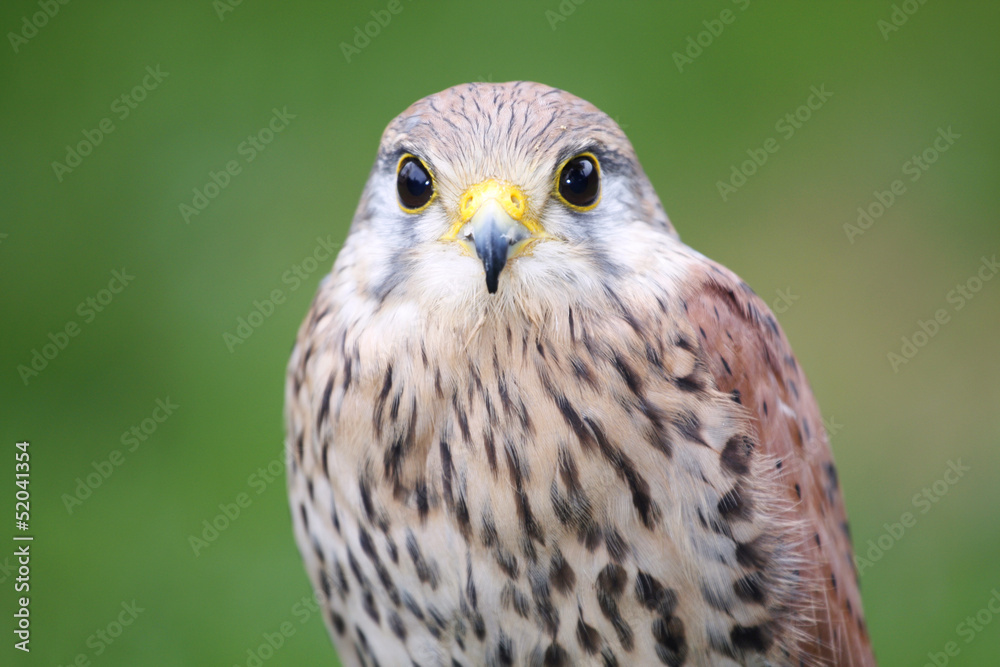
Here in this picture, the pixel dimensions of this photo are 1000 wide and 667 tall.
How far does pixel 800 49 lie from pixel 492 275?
559 cm

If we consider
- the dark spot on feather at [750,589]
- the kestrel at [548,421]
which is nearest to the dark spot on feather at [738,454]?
the kestrel at [548,421]

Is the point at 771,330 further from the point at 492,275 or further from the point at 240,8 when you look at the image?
the point at 240,8

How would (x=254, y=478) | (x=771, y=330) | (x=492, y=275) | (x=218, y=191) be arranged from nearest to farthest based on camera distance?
(x=492, y=275) → (x=771, y=330) → (x=254, y=478) → (x=218, y=191)

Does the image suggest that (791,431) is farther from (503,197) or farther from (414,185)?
(414,185)

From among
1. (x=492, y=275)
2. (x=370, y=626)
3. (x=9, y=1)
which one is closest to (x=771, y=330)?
(x=492, y=275)

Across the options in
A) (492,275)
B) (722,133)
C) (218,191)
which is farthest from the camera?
(722,133)

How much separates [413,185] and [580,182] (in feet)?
1.27

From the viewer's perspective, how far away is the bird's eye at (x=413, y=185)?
8.00 feet

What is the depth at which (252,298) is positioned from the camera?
5906mm

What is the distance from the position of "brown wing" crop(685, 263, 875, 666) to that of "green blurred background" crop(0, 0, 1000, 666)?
206 cm

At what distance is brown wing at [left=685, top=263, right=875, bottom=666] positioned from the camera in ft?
8.20

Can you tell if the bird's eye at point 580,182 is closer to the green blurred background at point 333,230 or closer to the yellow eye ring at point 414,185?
the yellow eye ring at point 414,185

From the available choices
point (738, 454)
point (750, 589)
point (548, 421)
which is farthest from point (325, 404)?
point (750, 589)

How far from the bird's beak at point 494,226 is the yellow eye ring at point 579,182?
4.5 inches
